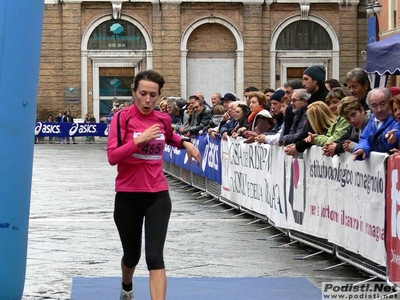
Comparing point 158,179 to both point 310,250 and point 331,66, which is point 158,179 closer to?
point 310,250

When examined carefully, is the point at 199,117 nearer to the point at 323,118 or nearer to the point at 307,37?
the point at 323,118

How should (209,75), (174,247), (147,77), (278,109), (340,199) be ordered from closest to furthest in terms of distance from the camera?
1. (147,77)
2. (340,199)
3. (174,247)
4. (278,109)
5. (209,75)

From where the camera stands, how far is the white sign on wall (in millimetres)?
50406

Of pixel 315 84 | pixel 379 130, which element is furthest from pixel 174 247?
pixel 379 130

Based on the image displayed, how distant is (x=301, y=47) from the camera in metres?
50.4

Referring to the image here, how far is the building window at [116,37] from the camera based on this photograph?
1962 inches

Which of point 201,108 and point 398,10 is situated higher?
point 398,10

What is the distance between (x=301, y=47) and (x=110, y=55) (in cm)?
867

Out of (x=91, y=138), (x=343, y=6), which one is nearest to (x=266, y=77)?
(x=343, y=6)

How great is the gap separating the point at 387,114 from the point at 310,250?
2.44 m

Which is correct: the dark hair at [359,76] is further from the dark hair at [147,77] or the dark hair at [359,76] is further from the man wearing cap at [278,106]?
the dark hair at [147,77]

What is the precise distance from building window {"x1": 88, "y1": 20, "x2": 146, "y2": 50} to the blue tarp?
34.0 meters

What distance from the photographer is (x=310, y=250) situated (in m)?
11.5

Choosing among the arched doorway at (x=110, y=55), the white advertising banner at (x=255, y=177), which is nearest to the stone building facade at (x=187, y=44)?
the arched doorway at (x=110, y=55)
